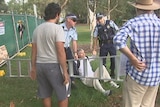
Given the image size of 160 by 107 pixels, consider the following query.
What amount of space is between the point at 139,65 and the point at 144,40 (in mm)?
255

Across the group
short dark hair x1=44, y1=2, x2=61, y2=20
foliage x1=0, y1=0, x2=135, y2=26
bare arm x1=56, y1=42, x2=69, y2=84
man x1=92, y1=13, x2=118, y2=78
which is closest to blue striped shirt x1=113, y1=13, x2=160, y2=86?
bare arm x1=56, y1=42, x2=69, y2=84

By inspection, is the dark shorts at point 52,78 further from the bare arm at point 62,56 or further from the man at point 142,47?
the man at point 142,47

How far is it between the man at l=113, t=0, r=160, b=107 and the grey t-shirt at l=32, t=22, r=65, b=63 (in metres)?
1.13

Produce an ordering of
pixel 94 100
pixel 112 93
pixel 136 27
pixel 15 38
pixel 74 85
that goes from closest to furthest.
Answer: pixel 136 27 < pixel 94 100 < pixel 112 93 < pixel 74 85 < pixel 15 38

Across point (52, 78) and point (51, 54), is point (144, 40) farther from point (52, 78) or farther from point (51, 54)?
point (52, 78)

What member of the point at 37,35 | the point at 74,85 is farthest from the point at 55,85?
the point at 74,85

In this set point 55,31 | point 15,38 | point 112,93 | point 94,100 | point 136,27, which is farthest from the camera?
point 15,38

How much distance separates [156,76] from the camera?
3.27 meters

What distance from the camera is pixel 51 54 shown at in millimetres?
4172

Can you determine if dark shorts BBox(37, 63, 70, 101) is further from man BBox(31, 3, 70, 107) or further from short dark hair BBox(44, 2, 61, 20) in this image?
short dark hair BBox(44, 2, 61, 20)

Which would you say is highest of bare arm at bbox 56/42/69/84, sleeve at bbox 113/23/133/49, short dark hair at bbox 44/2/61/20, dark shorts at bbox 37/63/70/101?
short dark hair at bbox 44/2/61/20

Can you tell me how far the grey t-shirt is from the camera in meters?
4.05

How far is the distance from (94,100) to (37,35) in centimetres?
216

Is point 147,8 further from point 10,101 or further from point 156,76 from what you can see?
point 10,101
